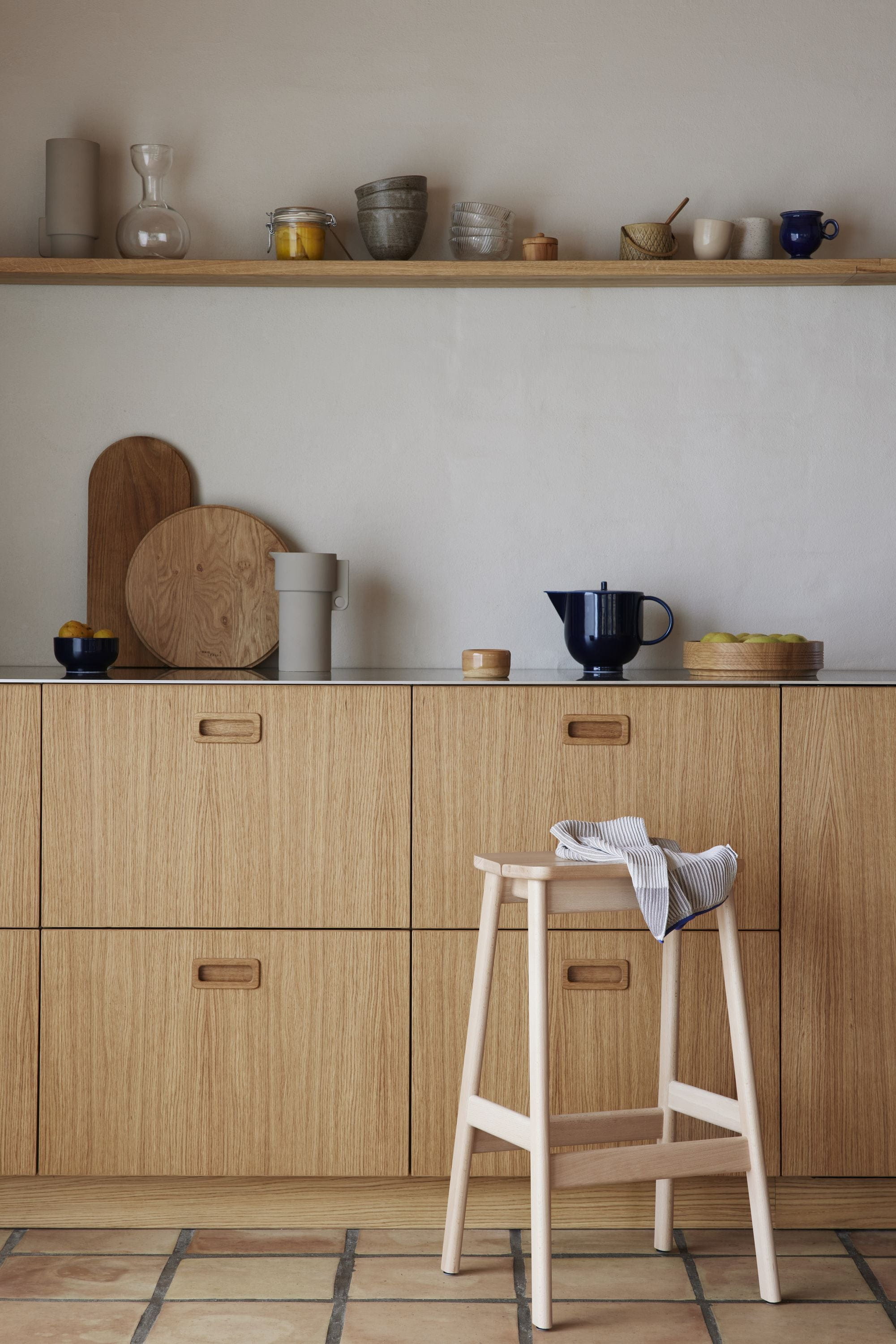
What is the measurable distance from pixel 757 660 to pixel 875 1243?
105cm

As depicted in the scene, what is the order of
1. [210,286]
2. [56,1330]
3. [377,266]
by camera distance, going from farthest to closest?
1. [210,286]
2. [377,266]
3. [56,1330]

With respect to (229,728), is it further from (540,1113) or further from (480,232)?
(480,232)

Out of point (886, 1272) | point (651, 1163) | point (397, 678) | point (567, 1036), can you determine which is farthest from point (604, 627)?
point (886, 1272)

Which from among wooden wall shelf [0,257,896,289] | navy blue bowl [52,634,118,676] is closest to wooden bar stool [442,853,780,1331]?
navy blue bowl [52,634,118,676]

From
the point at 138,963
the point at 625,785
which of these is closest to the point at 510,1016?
the point at 625,785

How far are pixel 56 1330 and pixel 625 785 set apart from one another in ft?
4.04

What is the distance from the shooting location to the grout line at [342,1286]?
1835mm

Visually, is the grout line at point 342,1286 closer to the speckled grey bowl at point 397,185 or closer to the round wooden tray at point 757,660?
the round wooden tray at point 757,660

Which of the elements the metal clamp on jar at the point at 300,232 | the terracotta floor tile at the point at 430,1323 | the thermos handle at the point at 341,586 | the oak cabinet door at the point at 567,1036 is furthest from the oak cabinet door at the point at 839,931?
the metal clamp on jar at the point at 300,232

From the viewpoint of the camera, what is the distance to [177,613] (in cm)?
264

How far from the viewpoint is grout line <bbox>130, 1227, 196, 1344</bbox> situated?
1834 mm

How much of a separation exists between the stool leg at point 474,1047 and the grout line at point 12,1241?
773 mm

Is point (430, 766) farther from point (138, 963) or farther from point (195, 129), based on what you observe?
point (195, 129)

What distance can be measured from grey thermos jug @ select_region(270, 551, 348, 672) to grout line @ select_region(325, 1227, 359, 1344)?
104 centimetres
